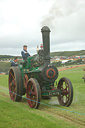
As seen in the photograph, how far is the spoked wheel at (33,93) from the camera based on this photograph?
7.04 metres

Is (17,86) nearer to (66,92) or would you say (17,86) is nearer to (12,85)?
(12,85)

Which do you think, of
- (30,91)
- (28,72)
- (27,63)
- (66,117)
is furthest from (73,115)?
(27,63)

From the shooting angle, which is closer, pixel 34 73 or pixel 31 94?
pixel 31 94

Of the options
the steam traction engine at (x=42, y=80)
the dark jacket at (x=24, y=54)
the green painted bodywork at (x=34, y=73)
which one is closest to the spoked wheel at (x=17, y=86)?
the steam traction engine at (x=42, y=80)

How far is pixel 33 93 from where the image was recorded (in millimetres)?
7477

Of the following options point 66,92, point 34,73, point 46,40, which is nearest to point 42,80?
point 34,73

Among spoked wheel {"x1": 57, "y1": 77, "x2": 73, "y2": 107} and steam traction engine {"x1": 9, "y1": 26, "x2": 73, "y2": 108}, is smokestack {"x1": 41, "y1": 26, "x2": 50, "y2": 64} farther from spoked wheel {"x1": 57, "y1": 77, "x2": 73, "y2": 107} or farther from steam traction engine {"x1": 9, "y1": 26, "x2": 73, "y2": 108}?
spoked wheel {"x1": 57, "y1": 77, "x2": 73, "y2": 107}

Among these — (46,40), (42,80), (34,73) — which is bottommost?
(42,80)

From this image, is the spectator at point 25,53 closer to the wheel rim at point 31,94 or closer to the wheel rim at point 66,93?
the wheel rim at point 31,94

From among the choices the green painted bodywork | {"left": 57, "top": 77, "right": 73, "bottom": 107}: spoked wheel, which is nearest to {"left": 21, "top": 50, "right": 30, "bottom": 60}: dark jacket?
the green painted bodywork

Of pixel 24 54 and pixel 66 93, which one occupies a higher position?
pixel 24 54

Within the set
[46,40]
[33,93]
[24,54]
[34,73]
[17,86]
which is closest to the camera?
[33,93]

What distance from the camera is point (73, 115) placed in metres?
6.28

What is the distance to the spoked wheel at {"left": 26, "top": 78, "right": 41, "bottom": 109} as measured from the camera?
704 cm
